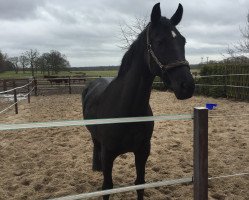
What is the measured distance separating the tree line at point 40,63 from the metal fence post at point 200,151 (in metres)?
43.2

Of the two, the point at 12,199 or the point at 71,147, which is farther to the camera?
the point at 71,147

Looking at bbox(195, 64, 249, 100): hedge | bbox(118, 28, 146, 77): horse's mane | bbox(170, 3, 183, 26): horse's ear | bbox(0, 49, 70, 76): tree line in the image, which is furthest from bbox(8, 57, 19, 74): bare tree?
bbox(170, 3, 183, 26): horse's ear

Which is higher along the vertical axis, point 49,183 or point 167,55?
point 167,55

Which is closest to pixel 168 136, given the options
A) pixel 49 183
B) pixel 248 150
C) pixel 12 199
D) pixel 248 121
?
pixel 248 150

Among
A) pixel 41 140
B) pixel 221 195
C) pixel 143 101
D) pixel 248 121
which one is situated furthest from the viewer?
pixel 248 121

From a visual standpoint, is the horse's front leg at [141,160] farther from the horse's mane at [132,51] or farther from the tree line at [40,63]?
the tree line at [40,63]

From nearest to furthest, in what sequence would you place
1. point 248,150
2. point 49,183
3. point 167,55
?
point 167,55
point 49,183
point 248,150

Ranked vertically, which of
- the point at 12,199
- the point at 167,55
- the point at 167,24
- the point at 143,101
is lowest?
the point at 12,199

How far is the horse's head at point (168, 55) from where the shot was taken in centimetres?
223

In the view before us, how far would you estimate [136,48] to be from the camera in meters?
2.85

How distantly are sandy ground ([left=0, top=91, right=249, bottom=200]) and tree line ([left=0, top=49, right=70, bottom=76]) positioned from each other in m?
38.2

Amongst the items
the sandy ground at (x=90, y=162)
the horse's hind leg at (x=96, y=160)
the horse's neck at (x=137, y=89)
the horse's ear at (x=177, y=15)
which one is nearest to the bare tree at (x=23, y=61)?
the sandy ground at (x=90, y=162)

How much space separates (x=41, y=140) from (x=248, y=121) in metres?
5.30

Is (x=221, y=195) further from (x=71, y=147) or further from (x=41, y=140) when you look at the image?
(x=41, y=140)
